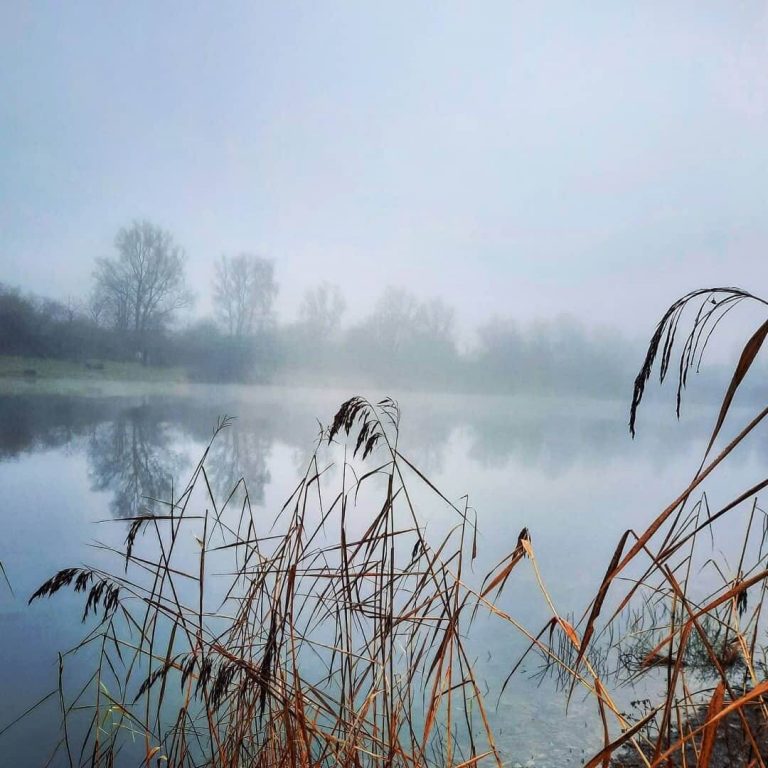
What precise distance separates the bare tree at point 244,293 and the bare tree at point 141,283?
0.60 m

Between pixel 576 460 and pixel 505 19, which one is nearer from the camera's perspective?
pixel 505 19

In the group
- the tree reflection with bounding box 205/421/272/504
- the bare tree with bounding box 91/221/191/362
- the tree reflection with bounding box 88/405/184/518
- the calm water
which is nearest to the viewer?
the calm water

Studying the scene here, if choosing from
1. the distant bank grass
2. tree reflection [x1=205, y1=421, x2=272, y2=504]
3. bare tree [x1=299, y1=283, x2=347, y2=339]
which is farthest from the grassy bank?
bare tree [x1=299, y1=283, x2=347, y2=339]

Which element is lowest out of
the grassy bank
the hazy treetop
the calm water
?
the calm water

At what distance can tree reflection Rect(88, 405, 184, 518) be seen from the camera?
5883 millimetres

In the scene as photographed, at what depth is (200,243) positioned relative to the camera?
10828 mm

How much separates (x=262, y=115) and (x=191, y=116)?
102 inches

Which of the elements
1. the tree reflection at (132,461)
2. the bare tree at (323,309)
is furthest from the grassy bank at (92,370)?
the bare tree at (323,309)

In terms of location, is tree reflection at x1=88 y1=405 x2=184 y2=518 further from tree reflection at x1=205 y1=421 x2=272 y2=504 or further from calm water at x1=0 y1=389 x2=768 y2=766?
tree reflection at x1=205 y1=421 x2=272 y2=504

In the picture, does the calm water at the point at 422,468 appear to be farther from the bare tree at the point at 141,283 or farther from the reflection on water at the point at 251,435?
the bare tree at the point at 141,283

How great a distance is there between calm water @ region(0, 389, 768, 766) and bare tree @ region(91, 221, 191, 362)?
6.22 ft

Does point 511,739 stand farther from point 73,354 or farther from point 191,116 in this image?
point 191,116

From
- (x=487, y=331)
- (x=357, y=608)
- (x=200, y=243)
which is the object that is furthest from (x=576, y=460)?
(x=357, y=608)

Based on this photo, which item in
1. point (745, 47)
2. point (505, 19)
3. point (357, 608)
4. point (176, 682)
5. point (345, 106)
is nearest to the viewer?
point (357, 608)
